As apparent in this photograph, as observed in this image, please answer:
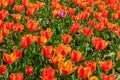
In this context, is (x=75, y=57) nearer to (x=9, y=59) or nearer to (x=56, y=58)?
(x=56, y=58)

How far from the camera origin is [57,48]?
16.9 ft

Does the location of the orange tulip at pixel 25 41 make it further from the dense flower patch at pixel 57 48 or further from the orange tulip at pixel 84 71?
the orange tulip at pixel 84 71

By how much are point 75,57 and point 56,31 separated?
2.34 m

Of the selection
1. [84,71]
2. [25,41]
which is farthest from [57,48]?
[84,71]

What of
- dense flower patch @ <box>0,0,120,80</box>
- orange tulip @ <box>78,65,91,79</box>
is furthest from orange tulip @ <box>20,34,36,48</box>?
orange tulip @ <box>78,65,91,79</box>

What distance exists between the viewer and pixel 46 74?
4.52m

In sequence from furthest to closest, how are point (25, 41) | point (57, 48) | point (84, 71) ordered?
point (25, 41), point (57, 48), point (84, 71)

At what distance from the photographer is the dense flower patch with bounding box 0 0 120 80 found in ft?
15.9

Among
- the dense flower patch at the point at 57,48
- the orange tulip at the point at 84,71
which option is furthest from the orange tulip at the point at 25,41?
the orange tulip at the point at 84,71

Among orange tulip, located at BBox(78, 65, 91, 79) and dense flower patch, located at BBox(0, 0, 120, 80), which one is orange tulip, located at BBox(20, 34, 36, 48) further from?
orange tulip, located at BBox(78, 65, 91, 79)

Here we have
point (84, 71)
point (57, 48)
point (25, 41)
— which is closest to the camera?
point (84, 71)

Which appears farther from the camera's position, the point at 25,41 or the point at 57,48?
the point at 25,41

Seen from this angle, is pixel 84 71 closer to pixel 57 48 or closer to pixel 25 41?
pixel 57 48

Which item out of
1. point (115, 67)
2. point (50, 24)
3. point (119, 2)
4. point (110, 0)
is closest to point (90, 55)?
point (115, 67)
